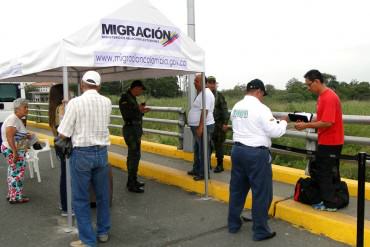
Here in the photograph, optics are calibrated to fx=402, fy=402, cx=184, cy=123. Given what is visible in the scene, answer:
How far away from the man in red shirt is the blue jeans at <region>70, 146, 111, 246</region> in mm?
2421

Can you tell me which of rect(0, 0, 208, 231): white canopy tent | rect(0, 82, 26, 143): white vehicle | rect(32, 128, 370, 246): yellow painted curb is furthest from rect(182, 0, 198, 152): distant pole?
rect(0, 82, 26, 143): white vehicle

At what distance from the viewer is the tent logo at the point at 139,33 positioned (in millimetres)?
5102

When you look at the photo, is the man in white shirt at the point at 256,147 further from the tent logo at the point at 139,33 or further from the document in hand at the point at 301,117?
the tent logo at the point at 139,33

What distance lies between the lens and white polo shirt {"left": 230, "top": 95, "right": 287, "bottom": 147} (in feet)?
14.1

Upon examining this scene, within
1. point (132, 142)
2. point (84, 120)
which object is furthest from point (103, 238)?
point (132, 142)

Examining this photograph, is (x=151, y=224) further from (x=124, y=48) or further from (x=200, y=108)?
(x=124, y=48)

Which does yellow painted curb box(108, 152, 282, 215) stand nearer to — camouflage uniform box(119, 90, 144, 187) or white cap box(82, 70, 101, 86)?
camouflage uniform box(119, 90, 144, 187)

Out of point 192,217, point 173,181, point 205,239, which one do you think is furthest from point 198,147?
point 205,239

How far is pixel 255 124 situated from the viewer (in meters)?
4.34

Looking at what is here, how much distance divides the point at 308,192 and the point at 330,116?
1057mm

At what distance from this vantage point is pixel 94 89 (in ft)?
14.3

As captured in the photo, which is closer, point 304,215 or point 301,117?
point 304,215

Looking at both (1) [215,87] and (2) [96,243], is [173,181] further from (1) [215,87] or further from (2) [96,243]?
(2) [96,243]

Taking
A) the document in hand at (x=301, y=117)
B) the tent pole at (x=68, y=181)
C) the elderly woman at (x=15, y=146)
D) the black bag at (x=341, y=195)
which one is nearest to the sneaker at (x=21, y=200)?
the elderly woman at (x=15, y=146)
